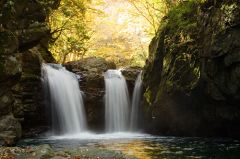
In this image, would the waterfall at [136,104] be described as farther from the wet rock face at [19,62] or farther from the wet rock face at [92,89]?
the wet rock face at [19,62]

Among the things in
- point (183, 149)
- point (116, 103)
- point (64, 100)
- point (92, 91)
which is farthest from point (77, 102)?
point (183, 149)

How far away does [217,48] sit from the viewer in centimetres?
1878

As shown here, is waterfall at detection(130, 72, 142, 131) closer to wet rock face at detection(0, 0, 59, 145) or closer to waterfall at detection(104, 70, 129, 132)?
waterfall at detection(104, 70, 129, 132)

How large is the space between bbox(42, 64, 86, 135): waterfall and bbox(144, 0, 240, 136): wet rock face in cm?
486

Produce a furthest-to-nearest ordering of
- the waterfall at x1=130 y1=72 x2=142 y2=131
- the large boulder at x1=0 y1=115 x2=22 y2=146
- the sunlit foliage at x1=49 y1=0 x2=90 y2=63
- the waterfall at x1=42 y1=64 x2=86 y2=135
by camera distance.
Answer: the waterfall at x1=130 y1=72 x2=142 y2=131 < the sunlit foliage at x1=49 y1=0 x2=90 y2=63 < the waterfall at x1=42 y1=64 x2=86 y2=135 < the large boulder at x1=0 y1=115 x2=22 y2=146

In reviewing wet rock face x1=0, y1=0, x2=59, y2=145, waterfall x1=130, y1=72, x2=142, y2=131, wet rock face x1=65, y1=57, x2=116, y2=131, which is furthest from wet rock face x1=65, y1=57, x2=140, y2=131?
wet rock face x1=0, y1=0, x2=59, y2=145

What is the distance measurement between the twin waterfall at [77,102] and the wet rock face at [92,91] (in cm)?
40

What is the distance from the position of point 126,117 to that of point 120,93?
187cm

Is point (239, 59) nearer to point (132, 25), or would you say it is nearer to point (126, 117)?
point (126, 117)

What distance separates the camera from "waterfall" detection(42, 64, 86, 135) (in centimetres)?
2658

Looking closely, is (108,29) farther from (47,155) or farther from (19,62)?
(47,155)

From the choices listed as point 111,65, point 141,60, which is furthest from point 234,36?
point 141,60

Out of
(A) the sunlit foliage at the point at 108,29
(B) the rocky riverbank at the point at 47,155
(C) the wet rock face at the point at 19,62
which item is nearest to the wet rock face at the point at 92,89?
(A) the sunlit foliage at the point at 108,29

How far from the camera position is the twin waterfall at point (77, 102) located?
87.4 ft
